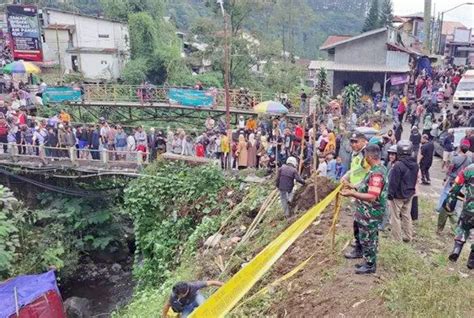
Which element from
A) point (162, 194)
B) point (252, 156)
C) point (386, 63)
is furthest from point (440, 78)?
point (162, 194)

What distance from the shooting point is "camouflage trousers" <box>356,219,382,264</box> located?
588 cm

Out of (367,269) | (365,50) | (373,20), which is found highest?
(373,20)

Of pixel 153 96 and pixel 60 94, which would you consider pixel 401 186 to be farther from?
pixel 60 94

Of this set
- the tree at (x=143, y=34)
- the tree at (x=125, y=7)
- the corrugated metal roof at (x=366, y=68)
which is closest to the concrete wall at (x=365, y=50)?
the corrugated metal roof at (x=366, y=68)

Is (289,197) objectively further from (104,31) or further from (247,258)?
(104,31)

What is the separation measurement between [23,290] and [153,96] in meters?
13.8

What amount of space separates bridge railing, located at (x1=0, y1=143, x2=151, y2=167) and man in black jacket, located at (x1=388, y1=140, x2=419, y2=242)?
960cm

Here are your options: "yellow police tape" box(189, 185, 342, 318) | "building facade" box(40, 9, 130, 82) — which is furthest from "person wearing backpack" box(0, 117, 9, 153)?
"building facade" box(40, 9, 130, 82)

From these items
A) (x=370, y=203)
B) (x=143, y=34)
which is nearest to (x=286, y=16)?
(x=143, y=34)

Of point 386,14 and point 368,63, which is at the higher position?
point 386,14

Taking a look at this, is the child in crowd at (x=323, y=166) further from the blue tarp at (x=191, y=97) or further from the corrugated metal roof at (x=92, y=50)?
the corrugated metal roof at (x=92, y=50)

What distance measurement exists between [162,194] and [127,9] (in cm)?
3268

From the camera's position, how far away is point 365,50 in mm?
28594

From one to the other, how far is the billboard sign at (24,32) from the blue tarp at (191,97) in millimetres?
12065
